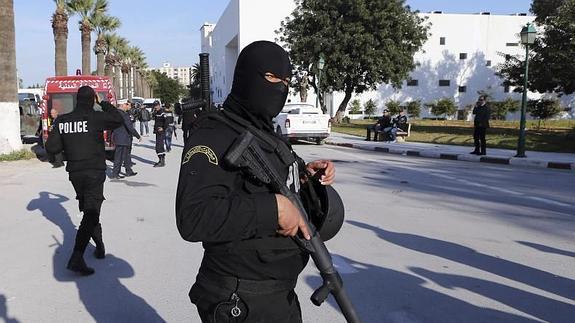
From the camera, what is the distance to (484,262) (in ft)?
17.7

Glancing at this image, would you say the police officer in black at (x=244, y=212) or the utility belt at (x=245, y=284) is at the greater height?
the police officer in black at (x=244, y=212)

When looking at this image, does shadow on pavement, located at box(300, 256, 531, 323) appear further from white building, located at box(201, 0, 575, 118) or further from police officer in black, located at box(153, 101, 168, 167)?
white building, located at box(201, 0, 575, 118)

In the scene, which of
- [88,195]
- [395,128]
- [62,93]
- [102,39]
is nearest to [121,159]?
[62,93]

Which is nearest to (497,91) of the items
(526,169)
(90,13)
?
(90,13)

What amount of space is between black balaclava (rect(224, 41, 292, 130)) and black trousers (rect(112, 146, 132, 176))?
10.2m

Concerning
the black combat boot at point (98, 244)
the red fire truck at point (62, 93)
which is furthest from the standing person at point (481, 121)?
the black combat boot at point (98, 244)

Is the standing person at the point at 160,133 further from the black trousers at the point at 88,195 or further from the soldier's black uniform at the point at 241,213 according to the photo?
the soldier's black uniform at the point at 241,213

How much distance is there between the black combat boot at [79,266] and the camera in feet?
16.2

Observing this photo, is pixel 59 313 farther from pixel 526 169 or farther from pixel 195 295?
pixel 526 169

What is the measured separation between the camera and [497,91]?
55438 mm

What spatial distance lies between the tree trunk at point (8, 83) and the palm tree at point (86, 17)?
774 inches

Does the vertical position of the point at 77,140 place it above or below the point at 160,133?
above

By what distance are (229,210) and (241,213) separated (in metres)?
0.04

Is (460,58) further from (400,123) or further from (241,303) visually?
(241,303)
